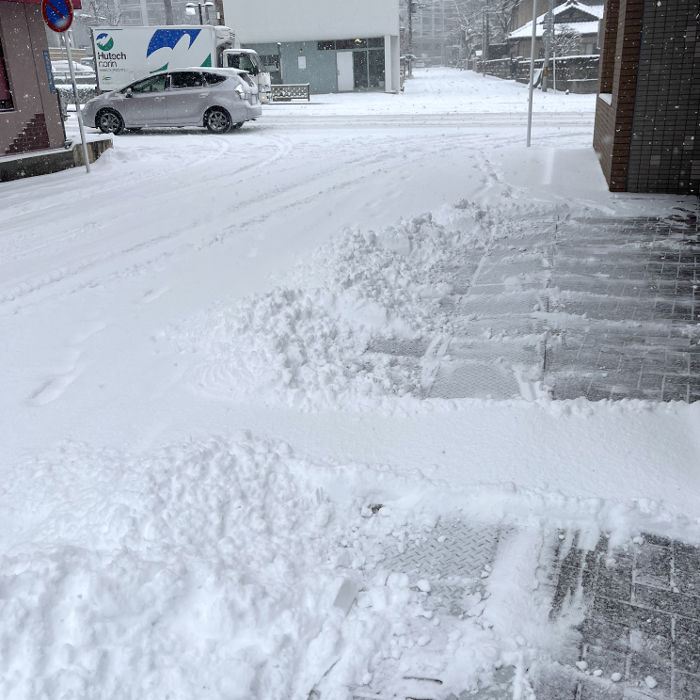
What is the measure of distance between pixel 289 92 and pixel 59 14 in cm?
2131

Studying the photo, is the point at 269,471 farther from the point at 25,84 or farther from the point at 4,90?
the point at 25,84

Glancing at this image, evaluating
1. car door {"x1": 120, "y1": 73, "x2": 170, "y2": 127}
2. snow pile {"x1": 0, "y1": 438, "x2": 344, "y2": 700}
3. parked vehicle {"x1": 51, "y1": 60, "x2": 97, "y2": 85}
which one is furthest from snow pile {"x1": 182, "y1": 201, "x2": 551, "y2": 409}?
parked vehicle {"x1": 51, "y1": 60, "x2": 97, "y2": 85}

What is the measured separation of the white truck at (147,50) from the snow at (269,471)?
21779 millimetres

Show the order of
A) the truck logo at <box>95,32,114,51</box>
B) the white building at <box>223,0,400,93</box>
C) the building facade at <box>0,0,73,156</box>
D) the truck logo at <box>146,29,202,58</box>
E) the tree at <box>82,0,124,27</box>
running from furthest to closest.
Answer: the tree at <box>82,0,124,27</box>, the white building at <box>223,0,400,93</box>, the truck logo at <box>95,32,114,51</box>, the truck logo at <box>146,29,202,58</box>, the building facade at <box>0,0,73,156</box>

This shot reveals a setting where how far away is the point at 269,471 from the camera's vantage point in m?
3.25

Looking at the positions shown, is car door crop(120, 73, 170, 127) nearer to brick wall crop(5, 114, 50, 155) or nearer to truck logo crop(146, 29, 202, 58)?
brick wall crop(5, 114, 50, 155)

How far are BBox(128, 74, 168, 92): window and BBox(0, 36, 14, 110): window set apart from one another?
560 cm

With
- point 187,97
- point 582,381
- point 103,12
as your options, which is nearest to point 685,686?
point 582,381

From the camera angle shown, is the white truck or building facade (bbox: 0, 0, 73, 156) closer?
building facade (bbox: 0, 0, 73, 156)

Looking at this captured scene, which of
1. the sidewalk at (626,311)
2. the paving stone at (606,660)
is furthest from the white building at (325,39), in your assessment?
the paving stone at (606,660)

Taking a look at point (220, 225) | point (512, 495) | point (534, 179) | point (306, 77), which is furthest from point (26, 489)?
point (306, 77)

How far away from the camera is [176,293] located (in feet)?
18.7

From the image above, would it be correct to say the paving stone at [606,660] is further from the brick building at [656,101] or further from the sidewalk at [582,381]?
the brick building at [656,101]

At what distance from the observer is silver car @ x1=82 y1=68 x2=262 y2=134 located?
17000 millimetres
